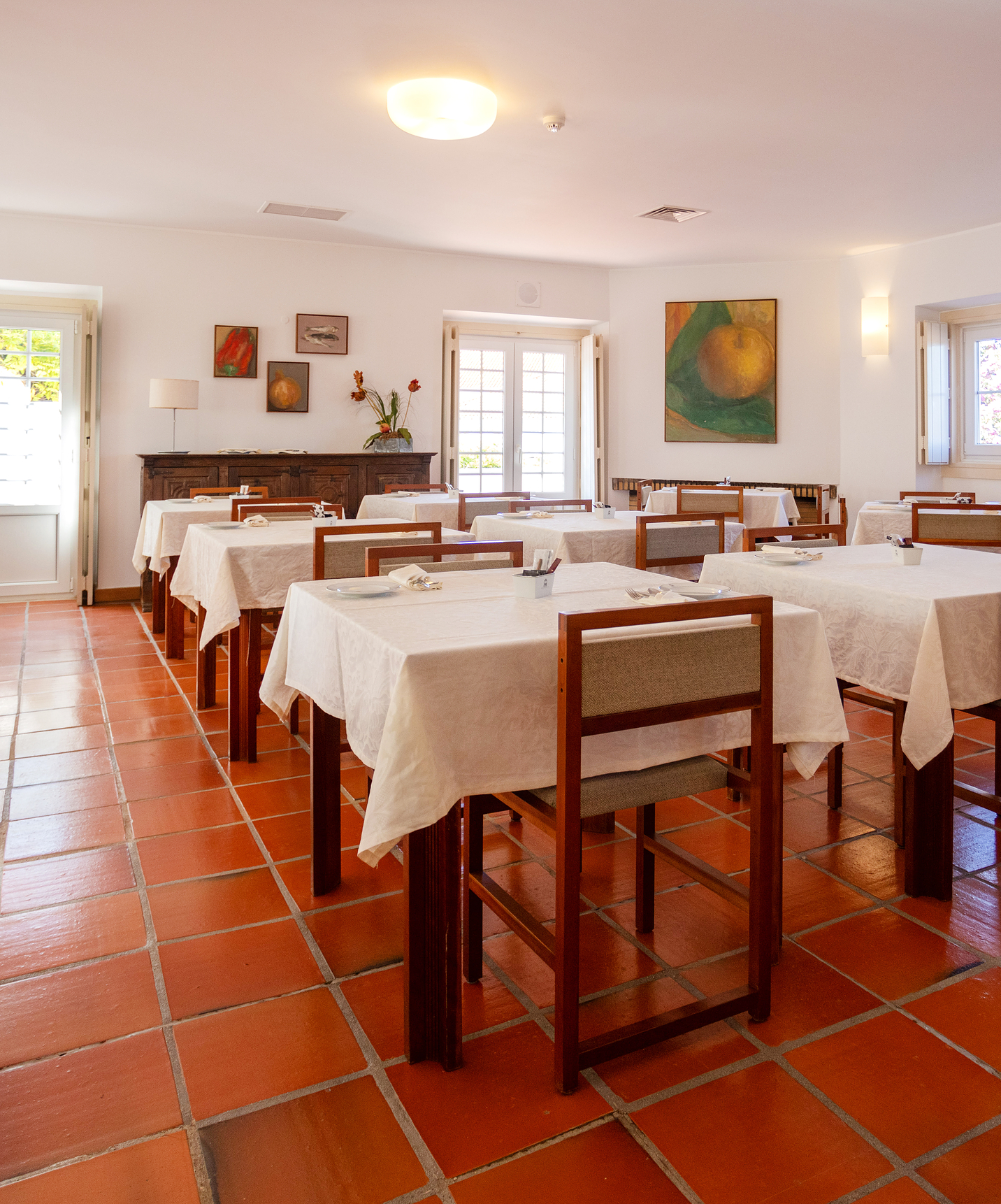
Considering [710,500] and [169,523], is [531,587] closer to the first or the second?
[169,523]

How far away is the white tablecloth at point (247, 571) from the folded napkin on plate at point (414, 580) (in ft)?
2.74

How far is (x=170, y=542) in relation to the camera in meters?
5.18

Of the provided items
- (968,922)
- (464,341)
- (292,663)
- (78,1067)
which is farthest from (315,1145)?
(464,341)

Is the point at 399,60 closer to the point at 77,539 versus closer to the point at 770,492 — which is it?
the point at 770,492

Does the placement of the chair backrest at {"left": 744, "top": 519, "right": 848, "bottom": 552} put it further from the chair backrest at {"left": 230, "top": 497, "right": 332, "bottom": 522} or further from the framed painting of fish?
the framed painting of fish

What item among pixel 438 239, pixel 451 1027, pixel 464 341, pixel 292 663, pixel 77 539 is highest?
pixel 438 239

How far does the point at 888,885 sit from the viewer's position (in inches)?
96.3

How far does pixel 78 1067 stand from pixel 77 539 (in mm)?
6426

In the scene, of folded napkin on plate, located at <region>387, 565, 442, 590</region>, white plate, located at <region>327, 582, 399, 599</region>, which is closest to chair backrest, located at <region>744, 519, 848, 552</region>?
folded napkin on plate, located at <region>387, 565, 442, 590</region>

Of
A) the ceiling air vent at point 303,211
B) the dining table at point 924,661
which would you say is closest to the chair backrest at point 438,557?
the dining table at point 924,661

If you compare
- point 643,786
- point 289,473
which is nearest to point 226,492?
point 289,473

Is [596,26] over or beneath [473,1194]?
over

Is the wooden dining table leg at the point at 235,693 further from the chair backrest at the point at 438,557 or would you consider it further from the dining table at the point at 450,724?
the dining table at the point at 450,724

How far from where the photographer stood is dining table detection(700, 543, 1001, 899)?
2264 millimetres
